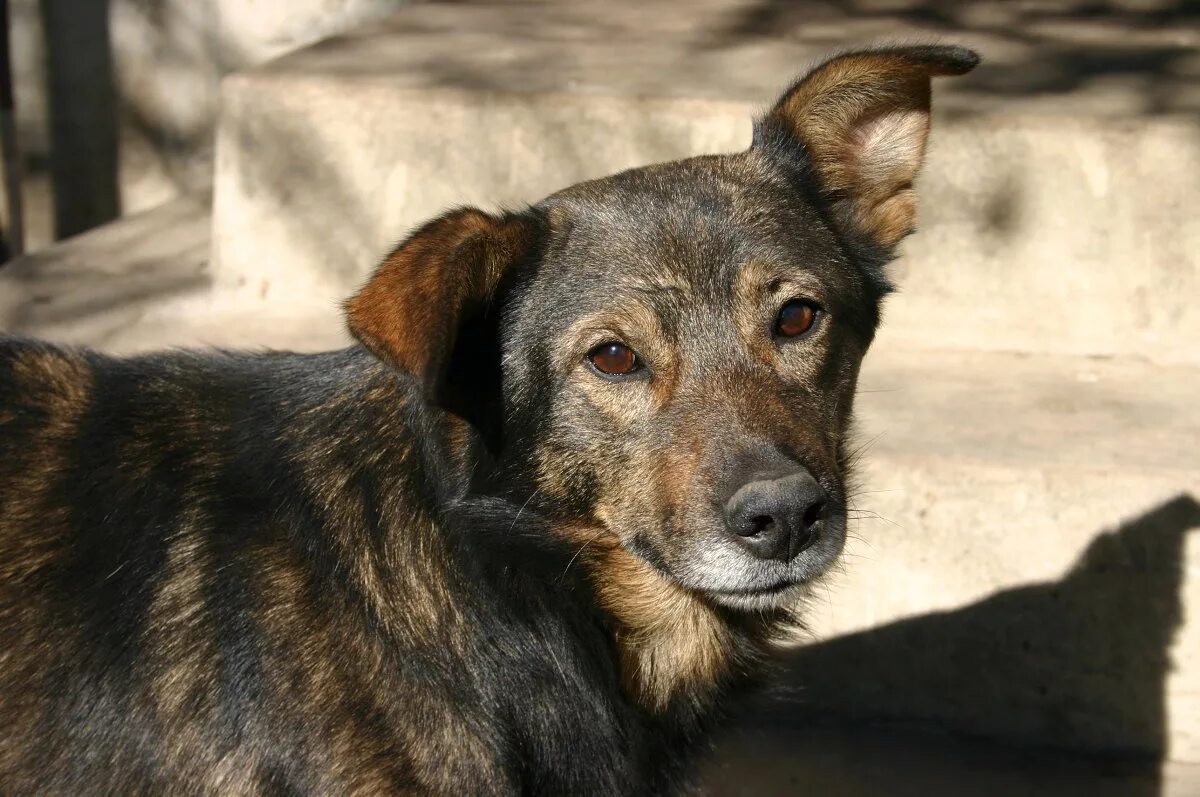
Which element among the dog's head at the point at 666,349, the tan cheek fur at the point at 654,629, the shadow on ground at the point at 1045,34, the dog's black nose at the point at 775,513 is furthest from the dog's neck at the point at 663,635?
the shadow on ground at the point at 1045,34

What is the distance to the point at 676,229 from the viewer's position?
359 centimetres

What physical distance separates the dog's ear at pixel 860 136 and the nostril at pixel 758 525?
1175 mm

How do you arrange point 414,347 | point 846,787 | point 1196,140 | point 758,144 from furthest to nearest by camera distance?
point 1196,140
point 846,787
point 758,144
point 414,347

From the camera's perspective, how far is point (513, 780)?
11.0 feet

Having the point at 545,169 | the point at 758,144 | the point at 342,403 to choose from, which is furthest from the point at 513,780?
the point at 545,169

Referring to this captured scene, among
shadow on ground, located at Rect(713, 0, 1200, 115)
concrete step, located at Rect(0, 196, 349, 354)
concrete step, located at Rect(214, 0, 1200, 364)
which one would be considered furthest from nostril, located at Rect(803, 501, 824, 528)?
shadow on ground, located at Rect(713, 0, 1200, 115)

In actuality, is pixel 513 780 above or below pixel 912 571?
above

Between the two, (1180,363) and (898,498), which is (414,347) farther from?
(1180,363)

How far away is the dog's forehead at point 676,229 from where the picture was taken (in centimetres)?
353

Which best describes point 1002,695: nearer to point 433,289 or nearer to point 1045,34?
point 433,289

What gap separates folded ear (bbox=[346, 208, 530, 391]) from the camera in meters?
3.04

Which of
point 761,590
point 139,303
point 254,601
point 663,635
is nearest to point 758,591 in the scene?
point 761,590

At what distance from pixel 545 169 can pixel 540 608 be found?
3.05 metres

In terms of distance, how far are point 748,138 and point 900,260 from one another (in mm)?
785
